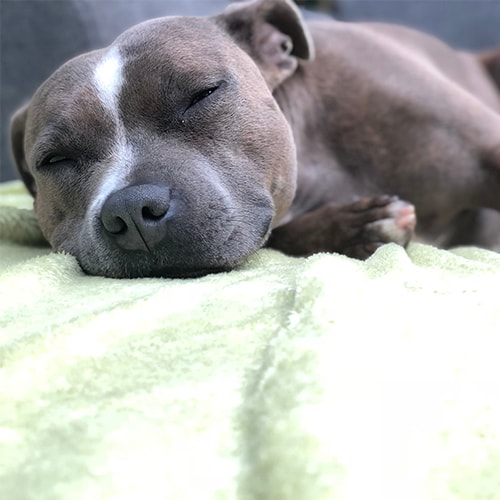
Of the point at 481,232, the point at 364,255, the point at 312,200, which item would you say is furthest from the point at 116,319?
the point at 481,232

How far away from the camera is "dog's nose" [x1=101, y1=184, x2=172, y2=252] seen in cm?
115

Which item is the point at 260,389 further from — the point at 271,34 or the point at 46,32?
the point at 46,32

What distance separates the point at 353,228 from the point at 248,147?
0.97 ft

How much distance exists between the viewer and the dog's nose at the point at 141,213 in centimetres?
115

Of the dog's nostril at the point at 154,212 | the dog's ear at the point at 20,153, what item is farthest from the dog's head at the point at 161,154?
the dog's ear at the point at 20,153

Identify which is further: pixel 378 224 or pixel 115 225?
pixel 378 224

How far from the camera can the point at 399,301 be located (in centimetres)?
91

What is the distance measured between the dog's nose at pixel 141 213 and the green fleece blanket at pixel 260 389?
151 millimetres

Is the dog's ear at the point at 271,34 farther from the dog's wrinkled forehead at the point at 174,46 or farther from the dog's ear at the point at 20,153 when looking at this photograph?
the dog's ear at the point at 20,153

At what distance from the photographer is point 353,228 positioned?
4.86 ft

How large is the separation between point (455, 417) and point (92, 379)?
40 centimetres

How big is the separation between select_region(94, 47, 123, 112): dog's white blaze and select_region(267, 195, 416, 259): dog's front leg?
1.70 feet

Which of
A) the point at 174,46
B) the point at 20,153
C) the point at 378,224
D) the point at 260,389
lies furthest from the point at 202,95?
the point at 260,389

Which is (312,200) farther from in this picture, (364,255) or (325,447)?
(325,447)
